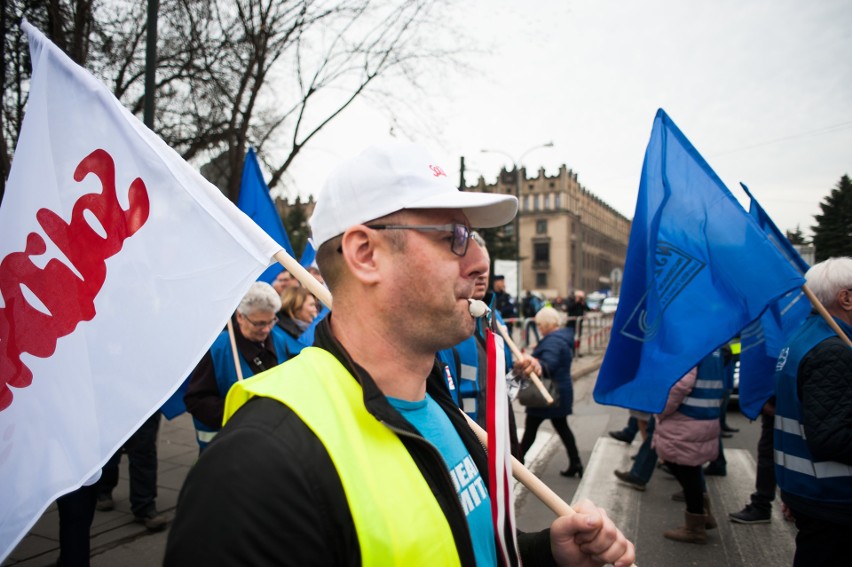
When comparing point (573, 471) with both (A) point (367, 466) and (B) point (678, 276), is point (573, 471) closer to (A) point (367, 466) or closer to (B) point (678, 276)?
(B) point (678, 276)

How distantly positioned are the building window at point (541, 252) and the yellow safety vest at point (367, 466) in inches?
3139

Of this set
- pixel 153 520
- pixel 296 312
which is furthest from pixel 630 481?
pixel 153 520

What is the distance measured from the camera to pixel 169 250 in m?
2.18

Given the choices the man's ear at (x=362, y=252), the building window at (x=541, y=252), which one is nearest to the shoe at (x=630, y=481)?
the man's ear at (x=362, y=252)

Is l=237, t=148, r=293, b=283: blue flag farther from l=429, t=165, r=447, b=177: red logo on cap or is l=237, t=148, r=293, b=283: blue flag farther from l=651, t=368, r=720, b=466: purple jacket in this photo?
l=429, t=165, r=447, b=177: red logo on cap

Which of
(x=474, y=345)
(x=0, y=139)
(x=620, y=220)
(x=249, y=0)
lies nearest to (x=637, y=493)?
(x=474, y=345)

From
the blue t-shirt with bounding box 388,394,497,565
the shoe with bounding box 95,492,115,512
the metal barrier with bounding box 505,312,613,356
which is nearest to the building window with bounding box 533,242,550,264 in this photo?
the metal barrier with bounding box 505,312,613,356

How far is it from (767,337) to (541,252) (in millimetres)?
77135

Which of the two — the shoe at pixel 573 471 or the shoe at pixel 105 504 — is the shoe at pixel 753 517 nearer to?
the shoe at pixel 573 471

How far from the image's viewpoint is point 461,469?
60.4 inches

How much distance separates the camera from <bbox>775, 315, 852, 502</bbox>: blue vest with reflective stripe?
284 cm

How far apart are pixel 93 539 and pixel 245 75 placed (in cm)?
941

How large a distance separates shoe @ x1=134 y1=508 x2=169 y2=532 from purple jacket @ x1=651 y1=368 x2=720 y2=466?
4.31 metres

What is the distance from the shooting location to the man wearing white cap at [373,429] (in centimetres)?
103
